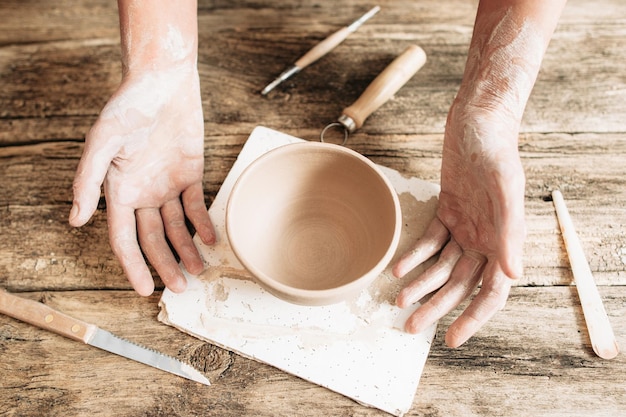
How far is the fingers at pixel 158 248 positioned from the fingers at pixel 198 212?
0.07 meters

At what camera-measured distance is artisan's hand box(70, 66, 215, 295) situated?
1040mm

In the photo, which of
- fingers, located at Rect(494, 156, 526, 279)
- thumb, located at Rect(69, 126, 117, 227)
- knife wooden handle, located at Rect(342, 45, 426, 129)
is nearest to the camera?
fingers, located at Rect(494, 156, 526, 279)

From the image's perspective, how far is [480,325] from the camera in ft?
3.35

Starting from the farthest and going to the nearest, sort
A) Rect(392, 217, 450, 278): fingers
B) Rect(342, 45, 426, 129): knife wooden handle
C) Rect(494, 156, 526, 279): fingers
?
Rect(342, 45, 426, 129): knife wooden handle
Rect(392, 217, 450, 278): fingers
Rect(494, 156, 526, 279): fingers

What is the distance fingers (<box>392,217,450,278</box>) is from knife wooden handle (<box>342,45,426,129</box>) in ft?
1.13

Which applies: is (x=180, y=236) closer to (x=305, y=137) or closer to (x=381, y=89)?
(x=305, y=137)

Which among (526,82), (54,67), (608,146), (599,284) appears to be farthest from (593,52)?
(54,67)

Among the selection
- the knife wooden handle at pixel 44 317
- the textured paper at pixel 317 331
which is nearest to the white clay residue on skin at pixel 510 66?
the textured paper at pixel 317 331

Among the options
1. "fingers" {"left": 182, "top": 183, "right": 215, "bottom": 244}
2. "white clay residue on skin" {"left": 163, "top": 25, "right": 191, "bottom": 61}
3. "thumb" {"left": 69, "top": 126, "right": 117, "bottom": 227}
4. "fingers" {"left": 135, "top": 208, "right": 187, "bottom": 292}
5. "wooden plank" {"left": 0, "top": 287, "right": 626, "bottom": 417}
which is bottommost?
"wooden plank" {"left": 0, "top": 287, "right": 626, "bottom": 417}

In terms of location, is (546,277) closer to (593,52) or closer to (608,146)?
(608,146)

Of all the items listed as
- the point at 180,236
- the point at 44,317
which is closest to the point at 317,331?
the point at 180,236

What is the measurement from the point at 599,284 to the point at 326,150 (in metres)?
0.72

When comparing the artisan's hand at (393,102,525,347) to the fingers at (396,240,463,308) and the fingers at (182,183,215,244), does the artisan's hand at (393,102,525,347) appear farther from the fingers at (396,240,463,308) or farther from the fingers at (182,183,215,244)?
the fingers at (182,183,215,244)

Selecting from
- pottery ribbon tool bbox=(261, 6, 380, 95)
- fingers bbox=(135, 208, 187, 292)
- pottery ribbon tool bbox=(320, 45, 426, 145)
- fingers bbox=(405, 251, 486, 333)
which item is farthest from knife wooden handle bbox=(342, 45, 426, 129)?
fingers bbox=(135, 208, 187, 292)
